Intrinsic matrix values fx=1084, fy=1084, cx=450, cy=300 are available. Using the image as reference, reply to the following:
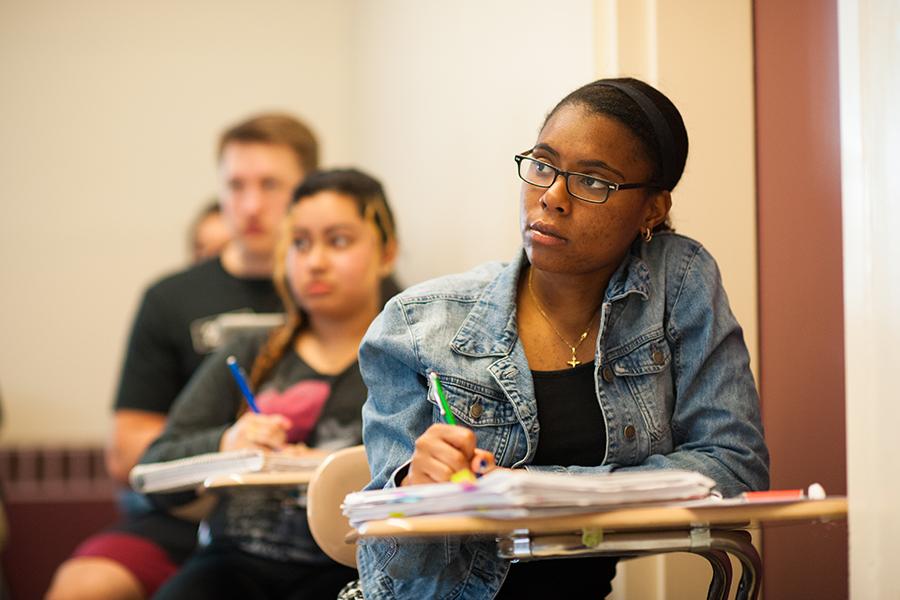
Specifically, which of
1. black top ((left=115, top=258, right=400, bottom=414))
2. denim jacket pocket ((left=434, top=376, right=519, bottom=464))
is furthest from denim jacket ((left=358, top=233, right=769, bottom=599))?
black top ((left=115, top=258, right=400, bottom=414))

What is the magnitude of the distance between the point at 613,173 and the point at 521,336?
271mm

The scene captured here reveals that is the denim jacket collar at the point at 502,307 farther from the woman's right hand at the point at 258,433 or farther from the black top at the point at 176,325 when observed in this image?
the black top at the point at 176,325

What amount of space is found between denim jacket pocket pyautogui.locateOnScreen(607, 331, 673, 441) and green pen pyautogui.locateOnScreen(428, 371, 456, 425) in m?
0.26

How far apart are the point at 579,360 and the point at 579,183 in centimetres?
26

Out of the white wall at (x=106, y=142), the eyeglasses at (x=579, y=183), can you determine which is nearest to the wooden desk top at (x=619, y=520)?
the eyeglasses at (x=579, y=183)

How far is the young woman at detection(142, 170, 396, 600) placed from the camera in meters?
2.13

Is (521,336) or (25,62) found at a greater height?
(25,62)

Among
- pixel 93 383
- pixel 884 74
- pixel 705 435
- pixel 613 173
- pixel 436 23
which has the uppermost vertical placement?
pixel 436 23

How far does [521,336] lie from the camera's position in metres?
1.59

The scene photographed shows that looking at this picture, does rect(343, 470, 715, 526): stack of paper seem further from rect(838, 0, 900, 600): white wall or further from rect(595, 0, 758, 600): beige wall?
rect(595, 0, 758, 600): beige wall

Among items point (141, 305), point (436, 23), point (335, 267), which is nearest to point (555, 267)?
point (335, 267)

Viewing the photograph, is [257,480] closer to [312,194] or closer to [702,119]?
[312,194]

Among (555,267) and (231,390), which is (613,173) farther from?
(231,390)

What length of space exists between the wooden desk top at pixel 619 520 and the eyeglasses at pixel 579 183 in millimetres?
494
